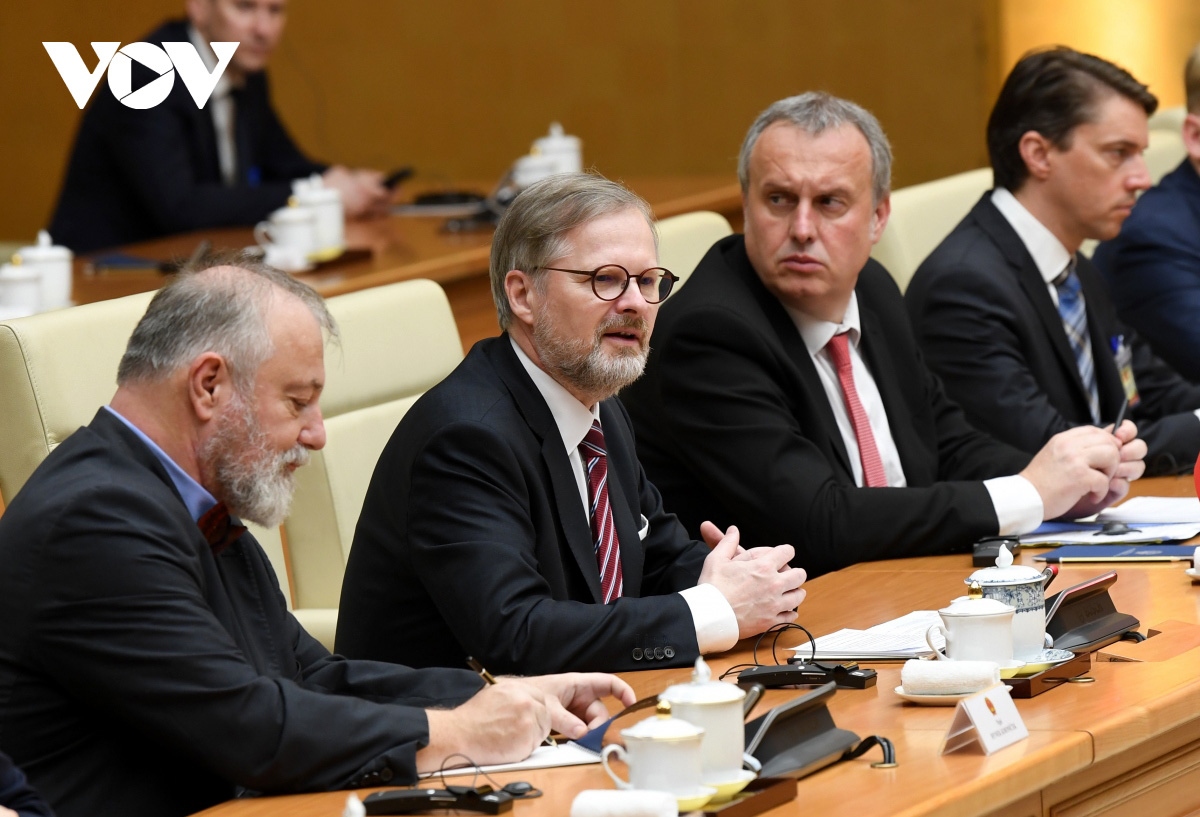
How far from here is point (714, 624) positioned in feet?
7.40

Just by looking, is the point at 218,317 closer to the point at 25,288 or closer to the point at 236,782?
the point at 236,782

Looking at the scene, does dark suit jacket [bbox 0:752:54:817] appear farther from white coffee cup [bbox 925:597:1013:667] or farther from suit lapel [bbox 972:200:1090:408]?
suit lapel [bbox 972:200:1090:408]

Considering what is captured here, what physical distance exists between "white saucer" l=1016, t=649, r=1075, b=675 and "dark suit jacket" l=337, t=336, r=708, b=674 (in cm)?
45

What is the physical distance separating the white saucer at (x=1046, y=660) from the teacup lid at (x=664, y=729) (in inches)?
23.1

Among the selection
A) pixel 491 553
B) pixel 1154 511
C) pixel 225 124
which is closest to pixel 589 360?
pixel 491 553

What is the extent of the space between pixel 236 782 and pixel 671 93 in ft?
23.3

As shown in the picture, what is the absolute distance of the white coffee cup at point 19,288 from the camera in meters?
4.02

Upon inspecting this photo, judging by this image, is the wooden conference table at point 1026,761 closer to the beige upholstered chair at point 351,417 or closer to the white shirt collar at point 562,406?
the white shirt collar at point 562,406

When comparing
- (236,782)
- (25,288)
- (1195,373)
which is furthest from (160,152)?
(236,782)

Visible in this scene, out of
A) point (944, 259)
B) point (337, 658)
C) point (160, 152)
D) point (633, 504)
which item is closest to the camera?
point (337, 658)

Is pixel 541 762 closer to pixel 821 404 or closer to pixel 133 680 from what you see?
pixel 133 680

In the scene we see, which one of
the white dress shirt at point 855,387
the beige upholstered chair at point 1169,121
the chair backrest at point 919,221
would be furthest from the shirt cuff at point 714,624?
the beige upholstered chair at point 1169,121

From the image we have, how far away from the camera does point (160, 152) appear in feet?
17.7

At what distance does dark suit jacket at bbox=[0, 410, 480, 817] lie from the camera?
5.82 ft
